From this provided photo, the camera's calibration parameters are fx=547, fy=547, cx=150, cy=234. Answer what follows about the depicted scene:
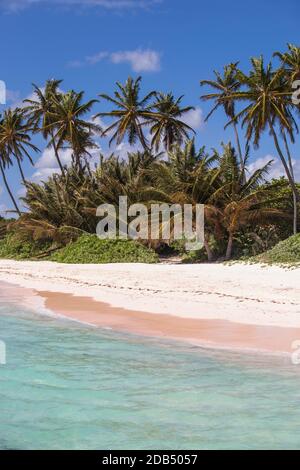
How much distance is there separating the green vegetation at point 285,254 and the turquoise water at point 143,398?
404 inches

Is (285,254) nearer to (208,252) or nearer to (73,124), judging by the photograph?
(208,252)

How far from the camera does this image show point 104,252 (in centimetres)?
2675

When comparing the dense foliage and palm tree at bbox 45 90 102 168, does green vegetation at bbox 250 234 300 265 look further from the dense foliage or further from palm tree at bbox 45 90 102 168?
palm tree at bbox 45 90 102 168

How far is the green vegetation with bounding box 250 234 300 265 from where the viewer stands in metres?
18.7

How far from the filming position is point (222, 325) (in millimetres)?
10766

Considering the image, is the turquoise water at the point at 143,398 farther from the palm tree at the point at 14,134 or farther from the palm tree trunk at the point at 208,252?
the palm tree at the point at 14,134

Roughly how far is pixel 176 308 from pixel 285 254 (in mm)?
7468

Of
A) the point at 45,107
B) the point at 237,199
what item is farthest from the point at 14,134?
the point at 237,199

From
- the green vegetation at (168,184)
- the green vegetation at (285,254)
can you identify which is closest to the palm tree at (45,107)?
the green vegetation at (168,184)

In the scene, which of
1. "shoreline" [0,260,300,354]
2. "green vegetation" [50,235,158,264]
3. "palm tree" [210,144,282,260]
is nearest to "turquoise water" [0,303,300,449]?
"shoreline" [0,260,300,354]

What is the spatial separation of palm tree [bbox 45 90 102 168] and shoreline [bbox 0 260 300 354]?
18855 millimetres

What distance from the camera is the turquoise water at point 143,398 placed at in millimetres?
5383

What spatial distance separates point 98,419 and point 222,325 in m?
5.25

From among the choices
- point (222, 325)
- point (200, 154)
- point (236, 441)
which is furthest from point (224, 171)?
point (236, 441)
